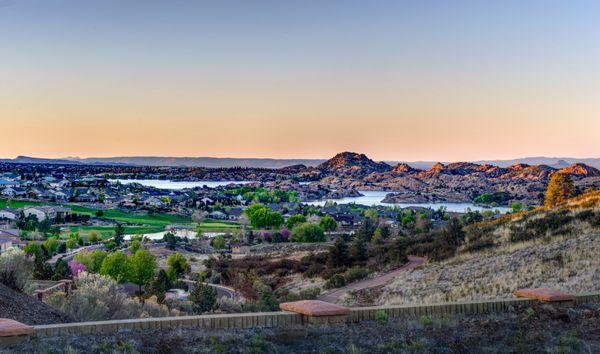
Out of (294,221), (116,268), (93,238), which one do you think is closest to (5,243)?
(93,238)

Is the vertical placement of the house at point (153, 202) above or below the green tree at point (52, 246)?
below

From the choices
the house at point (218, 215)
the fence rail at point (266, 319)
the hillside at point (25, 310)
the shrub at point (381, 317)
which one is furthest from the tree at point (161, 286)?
the house at point (218, 215)

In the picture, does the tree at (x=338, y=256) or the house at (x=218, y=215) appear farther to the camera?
the house at (x=218, y=215)


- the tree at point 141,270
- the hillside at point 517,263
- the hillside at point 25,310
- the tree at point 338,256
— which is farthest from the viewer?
the tree at point 338,256

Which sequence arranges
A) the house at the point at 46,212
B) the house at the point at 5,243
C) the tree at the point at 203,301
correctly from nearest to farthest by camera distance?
the tree at the point at 203,301 → the house at the point at 5,243 → the house at the point at 46,212

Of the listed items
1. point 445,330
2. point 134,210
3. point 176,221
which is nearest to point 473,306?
point 445,330

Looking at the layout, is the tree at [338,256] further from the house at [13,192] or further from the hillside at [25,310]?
the house at [13,192]

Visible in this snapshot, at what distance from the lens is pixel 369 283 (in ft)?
85.9

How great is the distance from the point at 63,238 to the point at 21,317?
64803mm

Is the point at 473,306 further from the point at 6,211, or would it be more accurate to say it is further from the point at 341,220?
the point at 6,211

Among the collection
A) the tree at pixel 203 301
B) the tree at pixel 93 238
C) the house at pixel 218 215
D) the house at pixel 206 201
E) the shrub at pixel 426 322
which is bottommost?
the house at pixel 218 215

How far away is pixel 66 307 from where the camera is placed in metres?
13.2

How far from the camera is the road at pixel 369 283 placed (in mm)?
24078

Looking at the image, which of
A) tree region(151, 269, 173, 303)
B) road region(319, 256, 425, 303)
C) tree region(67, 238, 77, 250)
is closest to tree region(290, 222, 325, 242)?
tree region(67, 238, 77, 250)
